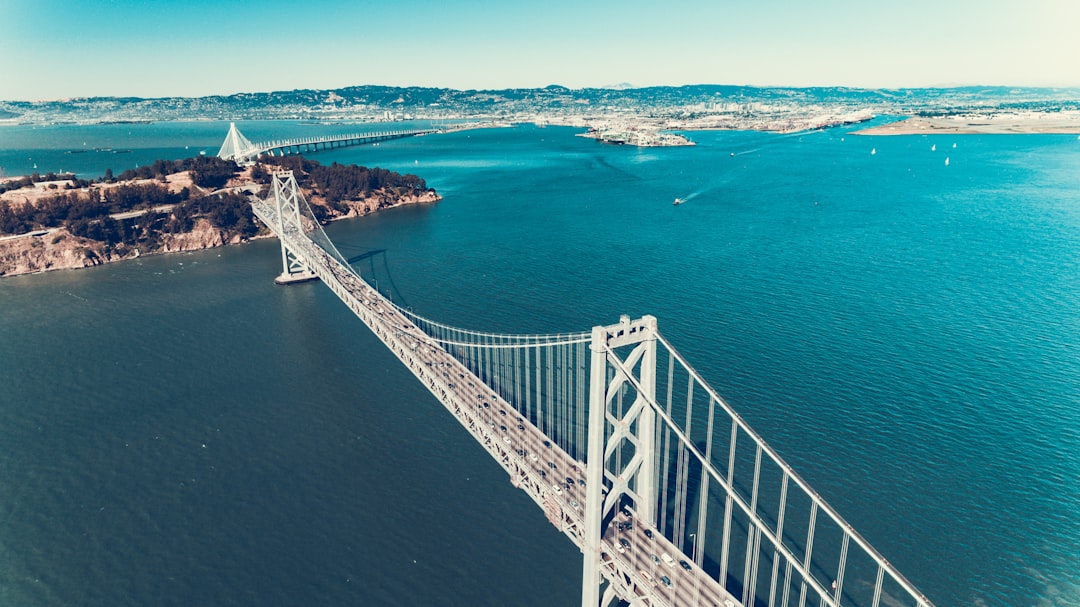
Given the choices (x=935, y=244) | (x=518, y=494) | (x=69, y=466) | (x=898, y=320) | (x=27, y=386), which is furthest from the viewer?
(x=935, y=244)

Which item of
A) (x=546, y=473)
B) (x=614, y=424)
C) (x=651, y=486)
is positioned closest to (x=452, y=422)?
(x=546, y=473)

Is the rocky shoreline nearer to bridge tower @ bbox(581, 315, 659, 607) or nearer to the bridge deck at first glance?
the bridge deck

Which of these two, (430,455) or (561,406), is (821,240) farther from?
(430,455)

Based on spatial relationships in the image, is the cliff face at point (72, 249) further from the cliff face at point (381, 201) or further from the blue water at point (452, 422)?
the cliff face at point (381, 201)

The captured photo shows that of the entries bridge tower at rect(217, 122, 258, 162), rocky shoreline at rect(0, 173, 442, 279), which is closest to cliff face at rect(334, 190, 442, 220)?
rocky shoreline at rect(0, 173, 442, 279)

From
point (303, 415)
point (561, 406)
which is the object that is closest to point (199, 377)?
point (303, 415)

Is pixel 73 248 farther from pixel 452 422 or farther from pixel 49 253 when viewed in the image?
pixel 452 422
